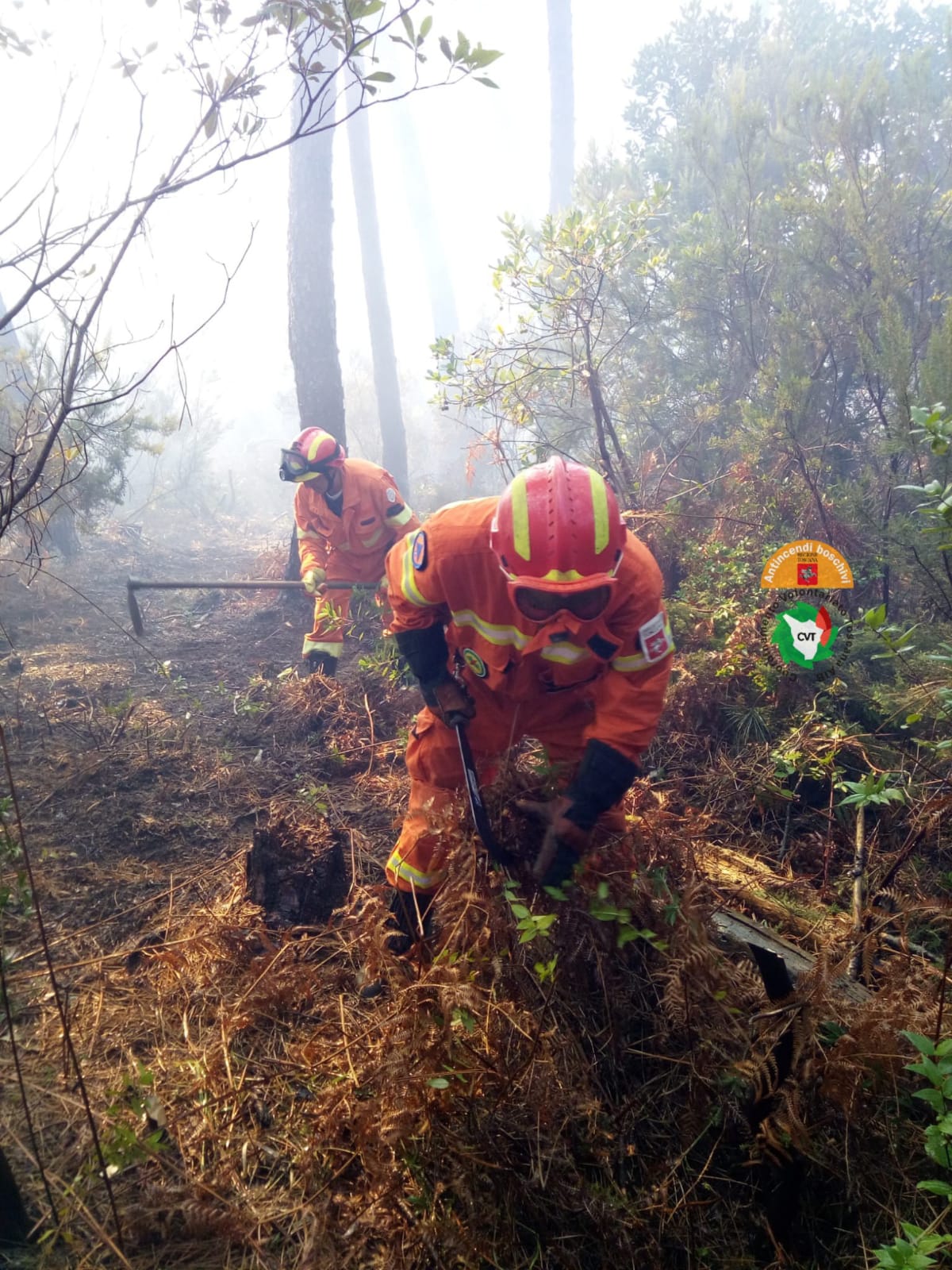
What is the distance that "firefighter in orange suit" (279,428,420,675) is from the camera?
18.5 ft

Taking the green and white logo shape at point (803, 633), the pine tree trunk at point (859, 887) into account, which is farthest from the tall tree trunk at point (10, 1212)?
the green and white logo shape at point (803, 633)

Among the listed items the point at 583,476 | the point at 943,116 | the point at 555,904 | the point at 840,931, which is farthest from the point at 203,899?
the point at 943,116

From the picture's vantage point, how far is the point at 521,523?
7.72 feet

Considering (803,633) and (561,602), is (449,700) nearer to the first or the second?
(561,602)

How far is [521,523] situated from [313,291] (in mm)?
7253

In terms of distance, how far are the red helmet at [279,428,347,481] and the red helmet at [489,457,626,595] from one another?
12.2 feet

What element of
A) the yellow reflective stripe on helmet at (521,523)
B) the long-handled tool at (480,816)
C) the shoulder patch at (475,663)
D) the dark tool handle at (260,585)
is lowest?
the long-handled tool at (480,816)

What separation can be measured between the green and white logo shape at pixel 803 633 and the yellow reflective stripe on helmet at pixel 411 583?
6.01ft

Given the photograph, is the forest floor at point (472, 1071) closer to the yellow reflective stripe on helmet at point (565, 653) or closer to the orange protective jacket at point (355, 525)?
the yellow reflective stripe on helmet at point (565, 653)

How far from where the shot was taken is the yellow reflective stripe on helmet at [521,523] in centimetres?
234

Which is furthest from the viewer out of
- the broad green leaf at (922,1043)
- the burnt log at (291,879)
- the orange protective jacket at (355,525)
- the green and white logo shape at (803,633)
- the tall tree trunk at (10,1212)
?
the orange protective jacket at (355,525)

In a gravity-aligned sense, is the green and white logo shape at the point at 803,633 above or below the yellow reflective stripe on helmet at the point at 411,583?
below

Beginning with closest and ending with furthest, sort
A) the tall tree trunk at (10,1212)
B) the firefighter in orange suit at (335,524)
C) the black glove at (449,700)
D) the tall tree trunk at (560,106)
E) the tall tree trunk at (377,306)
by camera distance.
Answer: the tall tree trunk at (10,1212)
the black glove at (449,700)
the firefighter in orange suit at (335,524)
the tall tree trunk at (377,306)
the tall tree trunk at (560,106)

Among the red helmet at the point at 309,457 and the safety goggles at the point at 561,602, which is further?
the red helmet at the point at 309,457
